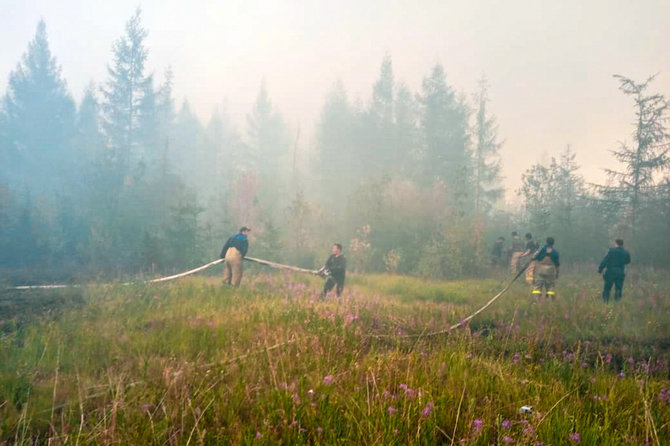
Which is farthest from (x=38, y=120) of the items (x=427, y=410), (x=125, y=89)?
(x=427, y=410)

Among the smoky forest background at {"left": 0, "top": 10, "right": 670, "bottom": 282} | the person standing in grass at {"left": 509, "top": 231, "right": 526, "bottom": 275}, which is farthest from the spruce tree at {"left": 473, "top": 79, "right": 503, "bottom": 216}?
the person standing in grass at {"left": 509, "top": 231, "right": 526, "bottom": 275}

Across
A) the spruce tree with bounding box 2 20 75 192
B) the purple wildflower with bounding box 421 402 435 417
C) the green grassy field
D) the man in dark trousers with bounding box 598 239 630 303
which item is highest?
the spruce tree with bounding box 2 20 75 192

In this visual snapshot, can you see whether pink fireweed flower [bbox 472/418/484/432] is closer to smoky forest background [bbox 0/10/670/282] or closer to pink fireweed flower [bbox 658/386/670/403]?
pink fireweed flower [bbox 658/386/670/403]

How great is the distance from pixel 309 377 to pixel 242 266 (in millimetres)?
8705

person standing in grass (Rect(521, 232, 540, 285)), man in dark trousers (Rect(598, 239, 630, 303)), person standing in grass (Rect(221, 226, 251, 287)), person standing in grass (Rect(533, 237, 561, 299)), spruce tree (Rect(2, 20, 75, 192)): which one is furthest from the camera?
spruce tree (Rect(2, 20, 75, 192))

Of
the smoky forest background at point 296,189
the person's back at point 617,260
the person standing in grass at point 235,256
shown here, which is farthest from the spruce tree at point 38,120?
the person's back at point 617,260

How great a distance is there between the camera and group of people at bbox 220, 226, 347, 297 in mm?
11641

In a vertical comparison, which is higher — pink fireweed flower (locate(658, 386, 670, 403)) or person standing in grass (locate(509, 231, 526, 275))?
person standing in grass (locate(509, 231, 526, 275))

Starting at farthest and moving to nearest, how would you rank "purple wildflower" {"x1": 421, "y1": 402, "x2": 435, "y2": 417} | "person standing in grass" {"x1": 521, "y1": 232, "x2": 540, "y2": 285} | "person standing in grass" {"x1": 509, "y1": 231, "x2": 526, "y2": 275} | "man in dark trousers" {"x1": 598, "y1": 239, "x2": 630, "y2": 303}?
"person standing in grass" {"x1": 509, "y1": 231, "x2": 526, "y2": 275} < "person standing in grass" {"x1": 521, "y1": 232, "x2": 540, "y2": 285} < "man in dark trousers" {"x1": 598, "y1": 239, "x2": 630, "y2": 303} < "purple wildflower" {"x1": 421, "y1": 402, "x2": 435, "y2": 417}

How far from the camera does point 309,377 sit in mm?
3752

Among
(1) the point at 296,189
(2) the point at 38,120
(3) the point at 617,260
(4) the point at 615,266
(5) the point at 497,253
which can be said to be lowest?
(5) the point at 497,253

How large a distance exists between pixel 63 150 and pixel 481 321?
4599cm

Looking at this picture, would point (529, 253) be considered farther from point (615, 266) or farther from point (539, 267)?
point (539, 267)

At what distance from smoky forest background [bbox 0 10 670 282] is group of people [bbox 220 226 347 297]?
6.11 meters
